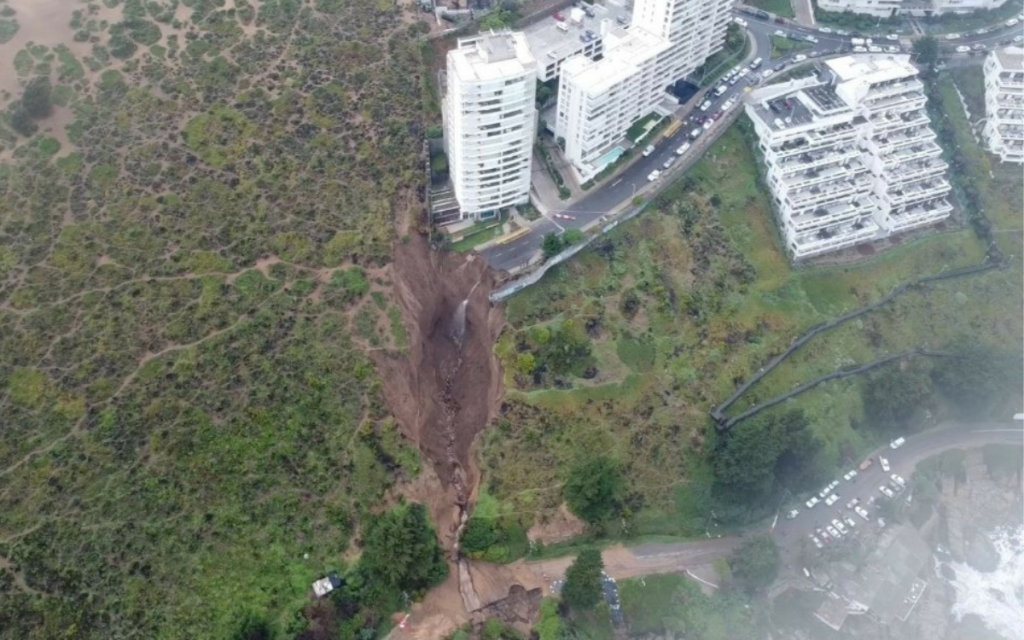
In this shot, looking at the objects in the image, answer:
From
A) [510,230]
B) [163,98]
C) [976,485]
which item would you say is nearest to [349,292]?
[510,230]

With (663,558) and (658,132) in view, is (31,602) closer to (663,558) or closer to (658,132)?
(663,558)

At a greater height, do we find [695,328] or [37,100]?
[37,100]

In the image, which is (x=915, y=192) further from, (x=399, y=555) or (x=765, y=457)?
(x=399, y=555)

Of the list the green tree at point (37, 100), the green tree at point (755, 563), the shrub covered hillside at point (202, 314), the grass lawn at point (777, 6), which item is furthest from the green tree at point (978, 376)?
the green tree at point (37, 100)

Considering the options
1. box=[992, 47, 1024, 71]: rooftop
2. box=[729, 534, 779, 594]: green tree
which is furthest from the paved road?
box=[992, 47, 1024, 71]: rooftop

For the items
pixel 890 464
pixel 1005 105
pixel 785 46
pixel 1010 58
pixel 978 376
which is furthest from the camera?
pixel 785 46

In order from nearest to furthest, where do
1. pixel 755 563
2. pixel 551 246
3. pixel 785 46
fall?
pixel 755 563 < pixel 551 246 < pixel 785 46

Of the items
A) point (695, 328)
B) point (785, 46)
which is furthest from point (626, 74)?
point (785, 46)
